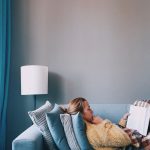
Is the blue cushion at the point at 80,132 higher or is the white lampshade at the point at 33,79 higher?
the white lampshade at the point at 33,79

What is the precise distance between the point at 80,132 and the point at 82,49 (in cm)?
141

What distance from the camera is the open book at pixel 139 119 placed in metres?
2.41

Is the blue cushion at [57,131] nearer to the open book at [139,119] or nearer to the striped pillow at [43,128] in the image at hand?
the striped pillow at [43,128]

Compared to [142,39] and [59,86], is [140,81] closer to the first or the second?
[142,39]

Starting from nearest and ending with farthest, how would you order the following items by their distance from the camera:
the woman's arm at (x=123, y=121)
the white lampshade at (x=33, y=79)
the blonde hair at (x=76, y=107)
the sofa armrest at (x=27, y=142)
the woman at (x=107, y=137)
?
the sofa armrest at (x=27, y=142) < the woman at (x=107, y=137) < the blonde hair at (x=76, y=107) < the woman's arm at (x=123, y=121) < the white lampshade at (x=33, y=79)

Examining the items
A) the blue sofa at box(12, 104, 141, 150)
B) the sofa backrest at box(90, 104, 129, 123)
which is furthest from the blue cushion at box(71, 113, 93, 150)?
the sofa backrest at box(90, 104, 129, 123)

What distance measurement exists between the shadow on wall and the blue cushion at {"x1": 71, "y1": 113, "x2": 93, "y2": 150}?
111cm

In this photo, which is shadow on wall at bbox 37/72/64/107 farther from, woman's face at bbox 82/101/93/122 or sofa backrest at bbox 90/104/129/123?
woman's face at bbox 82/101/93/122

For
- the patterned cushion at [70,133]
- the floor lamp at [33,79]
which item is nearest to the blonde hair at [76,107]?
the patterned cushion at [70,133]

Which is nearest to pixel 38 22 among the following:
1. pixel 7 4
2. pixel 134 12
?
pixel 7 4

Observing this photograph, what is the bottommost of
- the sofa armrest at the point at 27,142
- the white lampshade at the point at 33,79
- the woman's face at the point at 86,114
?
the sofa armrest at the point at 27,142

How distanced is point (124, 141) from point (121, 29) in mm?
1604

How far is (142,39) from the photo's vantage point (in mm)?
3205

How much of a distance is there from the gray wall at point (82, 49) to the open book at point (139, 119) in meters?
0.64
